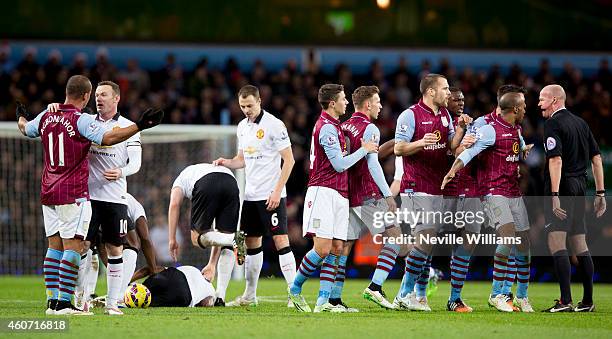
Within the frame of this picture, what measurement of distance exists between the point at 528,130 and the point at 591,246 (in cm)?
324

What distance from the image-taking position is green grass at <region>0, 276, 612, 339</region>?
7840 mm

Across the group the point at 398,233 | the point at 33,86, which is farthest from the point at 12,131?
the point at 398,233

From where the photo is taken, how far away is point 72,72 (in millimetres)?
22000

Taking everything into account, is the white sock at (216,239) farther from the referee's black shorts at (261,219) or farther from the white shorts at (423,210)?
the white shorts at (423,210)

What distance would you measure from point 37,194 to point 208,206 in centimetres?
846

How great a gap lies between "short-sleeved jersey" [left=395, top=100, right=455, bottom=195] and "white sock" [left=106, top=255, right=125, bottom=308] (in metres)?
3.07

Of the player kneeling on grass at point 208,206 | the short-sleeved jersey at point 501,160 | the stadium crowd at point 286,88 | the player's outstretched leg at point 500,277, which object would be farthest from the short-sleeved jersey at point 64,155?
the stadium crowd at point 286,88

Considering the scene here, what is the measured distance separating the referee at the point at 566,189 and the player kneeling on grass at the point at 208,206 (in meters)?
3.45

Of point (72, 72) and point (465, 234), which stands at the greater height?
A: point (72, 72)

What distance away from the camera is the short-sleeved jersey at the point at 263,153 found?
1127 centimetres

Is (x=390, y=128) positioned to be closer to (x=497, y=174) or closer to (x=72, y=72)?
(x=72, y=72)

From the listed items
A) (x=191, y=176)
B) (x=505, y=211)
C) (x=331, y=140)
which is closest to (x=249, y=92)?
(x=191, y=176)

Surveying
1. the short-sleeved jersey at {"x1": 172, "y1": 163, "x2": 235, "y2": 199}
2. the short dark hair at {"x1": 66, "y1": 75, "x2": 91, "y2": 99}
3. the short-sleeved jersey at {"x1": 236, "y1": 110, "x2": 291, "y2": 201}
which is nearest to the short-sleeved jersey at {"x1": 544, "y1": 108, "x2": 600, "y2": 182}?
the short-sleeved jersey at {"x1": 236, "y1": 110, "x2": 291, "y2": 201}

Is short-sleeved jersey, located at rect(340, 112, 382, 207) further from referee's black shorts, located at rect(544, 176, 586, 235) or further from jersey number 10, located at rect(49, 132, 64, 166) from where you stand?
jersey number 10, located at rect(49, 132, 64, 166)
